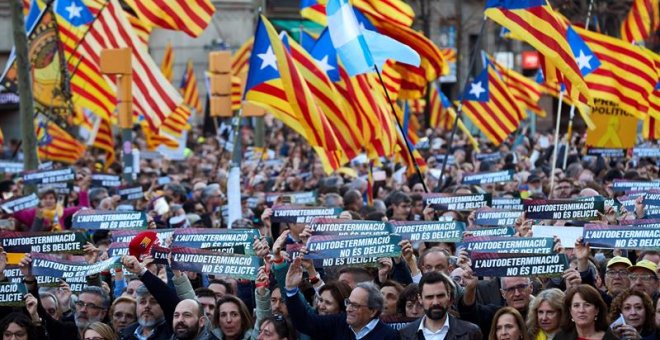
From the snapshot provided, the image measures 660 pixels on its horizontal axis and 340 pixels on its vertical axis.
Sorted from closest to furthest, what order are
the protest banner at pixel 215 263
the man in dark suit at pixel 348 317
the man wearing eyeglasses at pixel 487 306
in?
the man in dark suit at pixel 348 317, the man wearing eyeglasses at pixel 487 306, the protest banner at pixel 215 263

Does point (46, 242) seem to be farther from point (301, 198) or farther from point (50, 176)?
point (50, 176)

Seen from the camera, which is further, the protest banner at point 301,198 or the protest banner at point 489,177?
the protest banner at point 489,177

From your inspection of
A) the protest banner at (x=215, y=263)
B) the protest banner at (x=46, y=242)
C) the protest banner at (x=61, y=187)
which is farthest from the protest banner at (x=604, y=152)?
the protest banner at (x=215, y=263)

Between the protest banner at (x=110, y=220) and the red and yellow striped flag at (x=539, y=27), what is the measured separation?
17.3ft

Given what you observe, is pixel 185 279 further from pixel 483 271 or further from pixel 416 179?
pixel 416 179

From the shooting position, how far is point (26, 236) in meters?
12.9

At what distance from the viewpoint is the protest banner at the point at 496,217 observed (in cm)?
1411

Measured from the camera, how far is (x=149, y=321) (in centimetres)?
1152

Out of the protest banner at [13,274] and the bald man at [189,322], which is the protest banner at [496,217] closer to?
the bald man at [189,322]

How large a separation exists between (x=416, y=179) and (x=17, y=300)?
41.3 ft

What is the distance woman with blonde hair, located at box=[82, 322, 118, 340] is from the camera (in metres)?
10.9

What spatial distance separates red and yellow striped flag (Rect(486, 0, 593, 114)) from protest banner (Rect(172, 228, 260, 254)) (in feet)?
20.5

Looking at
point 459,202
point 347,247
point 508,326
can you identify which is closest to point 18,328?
point 347,247

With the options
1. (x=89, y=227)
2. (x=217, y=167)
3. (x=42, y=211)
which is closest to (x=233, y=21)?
(x=217, y=167)
